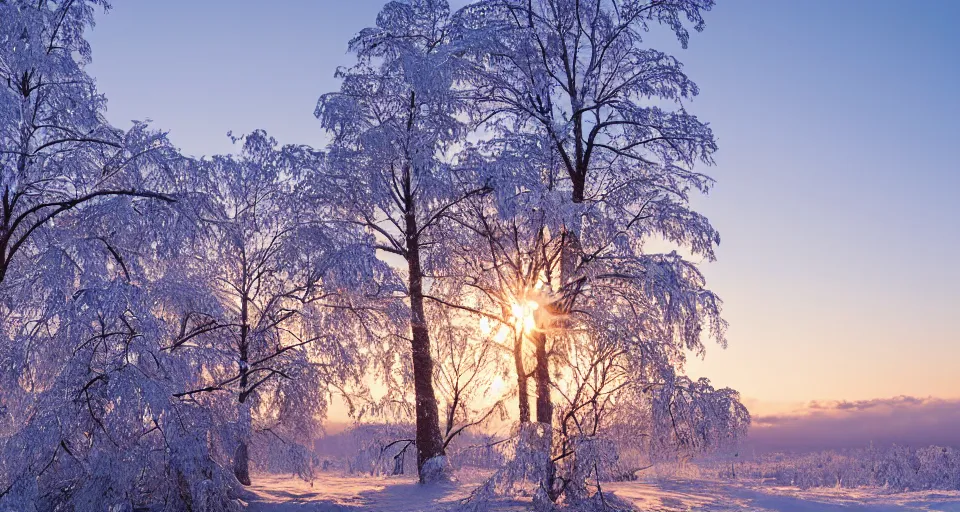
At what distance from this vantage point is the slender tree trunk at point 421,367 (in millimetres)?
16391

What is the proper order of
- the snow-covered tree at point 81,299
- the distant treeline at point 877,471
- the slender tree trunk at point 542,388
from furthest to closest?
the distant treeline at point 877,471, the slender tree trunk at point 542,388, the snow-covered tree at point 81,299

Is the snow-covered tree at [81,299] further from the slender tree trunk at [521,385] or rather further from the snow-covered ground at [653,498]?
the slender tree trunk at [521,385]

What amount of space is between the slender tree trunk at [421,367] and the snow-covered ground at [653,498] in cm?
86

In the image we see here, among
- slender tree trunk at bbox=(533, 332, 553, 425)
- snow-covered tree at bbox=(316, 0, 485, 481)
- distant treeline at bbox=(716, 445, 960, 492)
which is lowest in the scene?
distant treeline at bbox=(716, 445, 960, 492)

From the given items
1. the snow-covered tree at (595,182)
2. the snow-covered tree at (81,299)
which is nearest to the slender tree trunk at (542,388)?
the snow-covered tree at (595,182)

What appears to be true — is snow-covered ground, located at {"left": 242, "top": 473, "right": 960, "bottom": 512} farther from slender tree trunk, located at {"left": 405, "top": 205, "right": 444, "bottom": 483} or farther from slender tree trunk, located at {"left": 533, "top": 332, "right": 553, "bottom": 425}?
slender tree trunk, located at {"left": 533, "top": 332, "right": 553, "bottom": 425}

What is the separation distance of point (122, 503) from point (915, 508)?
45.2 ft

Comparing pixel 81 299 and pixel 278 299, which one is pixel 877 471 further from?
pixel 81 299

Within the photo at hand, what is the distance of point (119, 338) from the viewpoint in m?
12.1

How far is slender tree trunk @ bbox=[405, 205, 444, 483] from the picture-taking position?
53.8ft

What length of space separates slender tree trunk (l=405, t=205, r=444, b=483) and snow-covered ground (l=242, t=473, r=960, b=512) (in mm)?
860

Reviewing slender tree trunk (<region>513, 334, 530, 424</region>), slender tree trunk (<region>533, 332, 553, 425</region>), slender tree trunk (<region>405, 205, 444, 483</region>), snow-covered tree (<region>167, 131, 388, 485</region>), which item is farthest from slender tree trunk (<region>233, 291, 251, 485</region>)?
slender tree trunk (<region>533, 332, 553, 425</region>)

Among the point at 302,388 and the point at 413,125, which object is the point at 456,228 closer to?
the point at 413,125

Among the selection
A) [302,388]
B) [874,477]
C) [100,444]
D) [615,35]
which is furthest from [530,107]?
[874,477]
